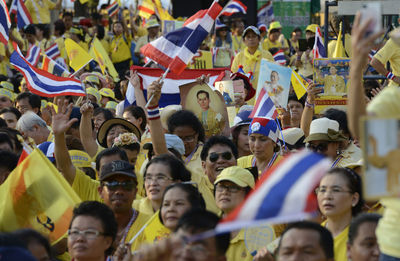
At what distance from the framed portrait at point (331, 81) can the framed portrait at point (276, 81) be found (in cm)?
76

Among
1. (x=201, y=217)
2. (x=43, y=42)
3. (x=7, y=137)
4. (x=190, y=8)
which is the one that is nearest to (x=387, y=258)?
(x=201, y=217)

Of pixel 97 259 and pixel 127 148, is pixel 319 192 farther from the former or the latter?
pixel 127 148

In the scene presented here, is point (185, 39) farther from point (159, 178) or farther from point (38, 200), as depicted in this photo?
point (38, 200)

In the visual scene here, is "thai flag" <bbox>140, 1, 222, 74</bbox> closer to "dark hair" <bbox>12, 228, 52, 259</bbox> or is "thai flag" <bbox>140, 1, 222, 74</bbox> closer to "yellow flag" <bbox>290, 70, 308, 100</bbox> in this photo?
"yellow flag" <bbox>290, 70, 308, 100</bbox>

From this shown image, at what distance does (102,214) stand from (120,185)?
723mm

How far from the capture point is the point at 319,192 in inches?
218

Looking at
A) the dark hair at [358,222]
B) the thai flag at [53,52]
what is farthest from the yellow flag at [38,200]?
the thai flag at [53,52]

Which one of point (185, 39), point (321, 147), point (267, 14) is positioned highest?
point (185, 39)

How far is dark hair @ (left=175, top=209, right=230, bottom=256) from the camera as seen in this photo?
4.52m

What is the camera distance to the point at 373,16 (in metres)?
3.54

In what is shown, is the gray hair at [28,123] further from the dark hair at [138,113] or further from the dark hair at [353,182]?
the dark hair at [353,182]

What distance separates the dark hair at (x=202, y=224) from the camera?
4.52 m

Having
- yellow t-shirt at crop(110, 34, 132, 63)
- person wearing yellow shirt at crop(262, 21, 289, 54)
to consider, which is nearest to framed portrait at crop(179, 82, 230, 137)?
person wearing yellow shirt at crop(262, 21, 289, 54)

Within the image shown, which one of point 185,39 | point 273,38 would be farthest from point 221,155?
point 273,38
